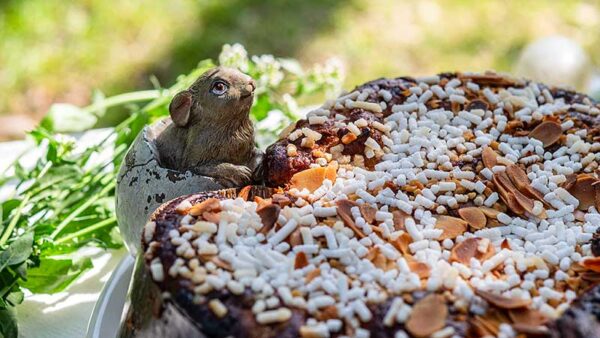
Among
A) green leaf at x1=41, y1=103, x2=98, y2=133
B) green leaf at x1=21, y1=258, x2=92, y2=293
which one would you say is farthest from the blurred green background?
green leaf at x1=21, y1=258, x2=92, y2=293

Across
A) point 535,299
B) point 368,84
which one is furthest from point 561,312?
point 368,84

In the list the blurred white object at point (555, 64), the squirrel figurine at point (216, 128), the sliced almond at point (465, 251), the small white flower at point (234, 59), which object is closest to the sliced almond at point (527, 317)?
the sliced almond at point (465, 251)

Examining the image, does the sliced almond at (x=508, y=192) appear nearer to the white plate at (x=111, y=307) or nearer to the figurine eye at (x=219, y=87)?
the figurine eye at (x=219, y=87)

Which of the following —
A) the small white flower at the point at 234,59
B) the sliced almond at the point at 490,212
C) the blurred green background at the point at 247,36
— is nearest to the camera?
the sliced almond at the point at 490,212

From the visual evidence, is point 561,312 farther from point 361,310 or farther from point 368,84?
point 368,84

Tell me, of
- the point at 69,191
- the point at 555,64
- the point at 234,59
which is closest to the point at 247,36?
the point at 555,64

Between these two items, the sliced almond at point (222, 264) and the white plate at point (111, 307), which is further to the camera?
the white plate at point (111, 307)
